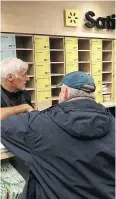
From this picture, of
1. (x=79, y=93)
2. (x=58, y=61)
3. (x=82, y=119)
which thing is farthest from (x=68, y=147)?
(x=58, y=61)

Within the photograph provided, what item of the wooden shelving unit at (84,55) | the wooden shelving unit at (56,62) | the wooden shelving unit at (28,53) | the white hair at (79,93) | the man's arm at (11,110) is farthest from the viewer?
the wooden shelving unit at (84,55)

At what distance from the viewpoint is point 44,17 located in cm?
369

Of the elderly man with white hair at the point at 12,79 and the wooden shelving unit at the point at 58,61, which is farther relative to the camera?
the wooden shelving unit at the point at 58,61

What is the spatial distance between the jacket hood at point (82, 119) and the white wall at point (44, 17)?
2466 mm

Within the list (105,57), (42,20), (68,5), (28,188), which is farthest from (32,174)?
(105,57)

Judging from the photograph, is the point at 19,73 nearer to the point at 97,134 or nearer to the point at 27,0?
the point at 97,134

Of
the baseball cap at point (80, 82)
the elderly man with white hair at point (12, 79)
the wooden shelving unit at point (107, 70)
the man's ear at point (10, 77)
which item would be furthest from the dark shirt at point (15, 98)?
the wooden shelving unit at point (107, 70)

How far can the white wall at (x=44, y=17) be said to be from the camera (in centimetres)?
338

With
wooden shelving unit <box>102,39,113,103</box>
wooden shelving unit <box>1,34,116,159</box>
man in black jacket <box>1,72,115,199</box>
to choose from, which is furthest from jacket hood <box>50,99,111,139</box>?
wooden shelving unit <box>102,39,113,103</box>

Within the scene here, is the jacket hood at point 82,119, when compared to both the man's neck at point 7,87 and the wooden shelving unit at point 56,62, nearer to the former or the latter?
the man's neck at point 7,87

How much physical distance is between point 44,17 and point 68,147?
116 inches

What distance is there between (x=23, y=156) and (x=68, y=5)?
3368 mm

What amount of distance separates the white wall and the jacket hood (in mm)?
2466

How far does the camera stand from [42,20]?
12.0 ft
